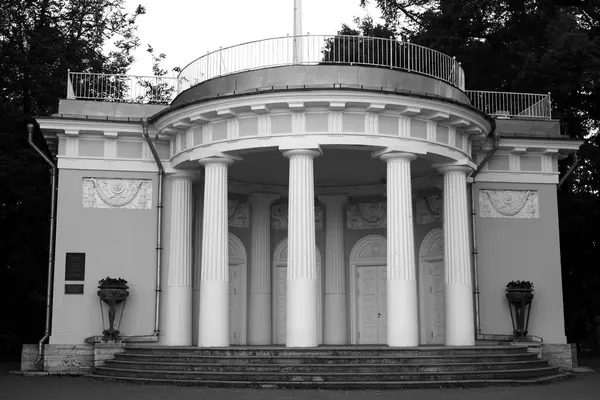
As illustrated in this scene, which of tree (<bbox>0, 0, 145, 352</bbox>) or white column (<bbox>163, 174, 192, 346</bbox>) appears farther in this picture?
tree (<bbox>0, 0, 145, 352</bbox>)

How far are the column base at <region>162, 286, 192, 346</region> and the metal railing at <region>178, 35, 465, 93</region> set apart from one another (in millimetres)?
4920

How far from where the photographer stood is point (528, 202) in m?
20.0

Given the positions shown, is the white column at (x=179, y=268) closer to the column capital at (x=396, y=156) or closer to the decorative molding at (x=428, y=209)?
the column capital at (x=396, y=156)

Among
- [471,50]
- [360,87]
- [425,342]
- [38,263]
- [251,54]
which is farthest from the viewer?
[471,50]

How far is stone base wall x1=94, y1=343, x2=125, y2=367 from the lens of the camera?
56.7ft

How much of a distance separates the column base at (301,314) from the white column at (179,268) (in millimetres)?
3400

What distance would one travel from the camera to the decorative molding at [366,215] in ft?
71.2

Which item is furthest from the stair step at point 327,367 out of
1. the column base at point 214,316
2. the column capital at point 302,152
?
the column capital at point 302,152

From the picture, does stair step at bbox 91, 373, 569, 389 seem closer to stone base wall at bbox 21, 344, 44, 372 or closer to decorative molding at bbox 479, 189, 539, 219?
stone base wall at bbox 21, 344, 44, 372

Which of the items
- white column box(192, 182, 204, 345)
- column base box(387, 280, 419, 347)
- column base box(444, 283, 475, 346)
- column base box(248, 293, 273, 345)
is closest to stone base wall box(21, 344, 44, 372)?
white column box(192, 182, 204, 345)

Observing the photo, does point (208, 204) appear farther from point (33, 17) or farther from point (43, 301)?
point (33, 17)

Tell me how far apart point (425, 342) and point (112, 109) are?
32.5 feet

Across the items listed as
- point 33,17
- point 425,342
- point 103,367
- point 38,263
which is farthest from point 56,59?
point 425,342

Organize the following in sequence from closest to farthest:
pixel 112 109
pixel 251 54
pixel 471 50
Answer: pixel 251 54 < pixel 112 109 < pixel 471 50
